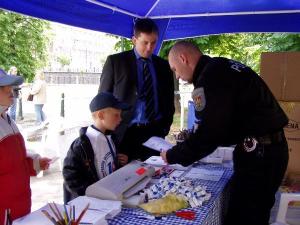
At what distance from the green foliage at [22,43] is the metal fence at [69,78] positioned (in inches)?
248

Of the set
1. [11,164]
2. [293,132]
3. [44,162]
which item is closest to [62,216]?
[11,164]

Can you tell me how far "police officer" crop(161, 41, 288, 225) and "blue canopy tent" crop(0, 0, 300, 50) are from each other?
1418 millimetres

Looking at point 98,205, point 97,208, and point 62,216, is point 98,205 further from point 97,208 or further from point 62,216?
point 62,216

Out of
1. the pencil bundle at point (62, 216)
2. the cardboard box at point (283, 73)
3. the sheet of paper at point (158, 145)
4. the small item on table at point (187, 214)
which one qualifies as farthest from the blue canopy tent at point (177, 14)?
the small item on table at point (187, 214)

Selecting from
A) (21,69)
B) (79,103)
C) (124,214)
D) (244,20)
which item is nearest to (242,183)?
(124,214)

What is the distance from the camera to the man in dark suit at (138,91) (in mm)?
2785

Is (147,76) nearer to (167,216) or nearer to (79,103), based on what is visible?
(167,216)

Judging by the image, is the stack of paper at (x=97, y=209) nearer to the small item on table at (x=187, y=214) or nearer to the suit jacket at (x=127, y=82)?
the small item on table at (x=187, y=214)

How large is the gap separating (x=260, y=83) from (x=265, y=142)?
0.29 m

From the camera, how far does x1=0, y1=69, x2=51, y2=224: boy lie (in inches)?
67.3

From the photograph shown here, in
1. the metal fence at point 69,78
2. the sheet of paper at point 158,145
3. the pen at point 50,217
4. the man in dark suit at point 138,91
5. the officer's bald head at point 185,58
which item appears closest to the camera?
the pen at point 50,217

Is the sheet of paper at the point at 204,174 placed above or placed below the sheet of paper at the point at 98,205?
below

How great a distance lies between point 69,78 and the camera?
21516 millimetres

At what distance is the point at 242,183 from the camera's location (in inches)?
72.5
